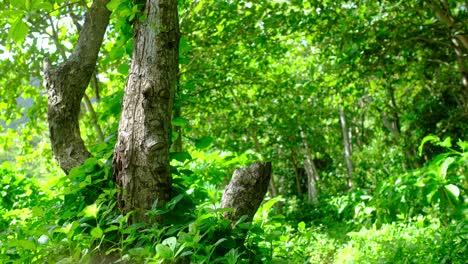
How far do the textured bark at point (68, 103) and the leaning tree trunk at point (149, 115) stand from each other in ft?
1.96

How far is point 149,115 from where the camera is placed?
86.0 inches

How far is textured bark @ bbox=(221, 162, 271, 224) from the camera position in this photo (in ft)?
7.49

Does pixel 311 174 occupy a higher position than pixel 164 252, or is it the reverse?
pixel 311 174

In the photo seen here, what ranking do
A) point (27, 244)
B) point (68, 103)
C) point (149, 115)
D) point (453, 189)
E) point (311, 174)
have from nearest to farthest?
point (27, 244)
point (149, 115)
point (68, 103)
point (453, 189)
point (311, 174)

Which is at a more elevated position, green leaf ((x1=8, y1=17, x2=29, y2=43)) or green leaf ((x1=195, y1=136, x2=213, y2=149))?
green leaf ((x1=8, y1=17, x2=29, y2=43))

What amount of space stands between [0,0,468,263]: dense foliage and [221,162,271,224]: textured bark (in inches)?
5.8

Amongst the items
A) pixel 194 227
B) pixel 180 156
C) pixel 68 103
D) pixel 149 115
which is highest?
pixel 68 103

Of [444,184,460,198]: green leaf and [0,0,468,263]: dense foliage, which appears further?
[444,184,460,198]: green leaf

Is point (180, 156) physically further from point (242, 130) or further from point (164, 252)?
point (242, 130)

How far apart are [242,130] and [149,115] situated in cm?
1138

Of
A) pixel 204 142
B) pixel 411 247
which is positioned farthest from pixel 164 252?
pixel 411 247

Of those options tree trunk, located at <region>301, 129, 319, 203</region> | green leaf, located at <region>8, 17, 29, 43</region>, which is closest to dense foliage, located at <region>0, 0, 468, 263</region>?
green leaf, located at <region>8, 17, 29, 43</region>

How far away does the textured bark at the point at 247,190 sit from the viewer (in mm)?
2283

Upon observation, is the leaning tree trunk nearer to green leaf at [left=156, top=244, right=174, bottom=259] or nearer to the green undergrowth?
the green undergrowth
